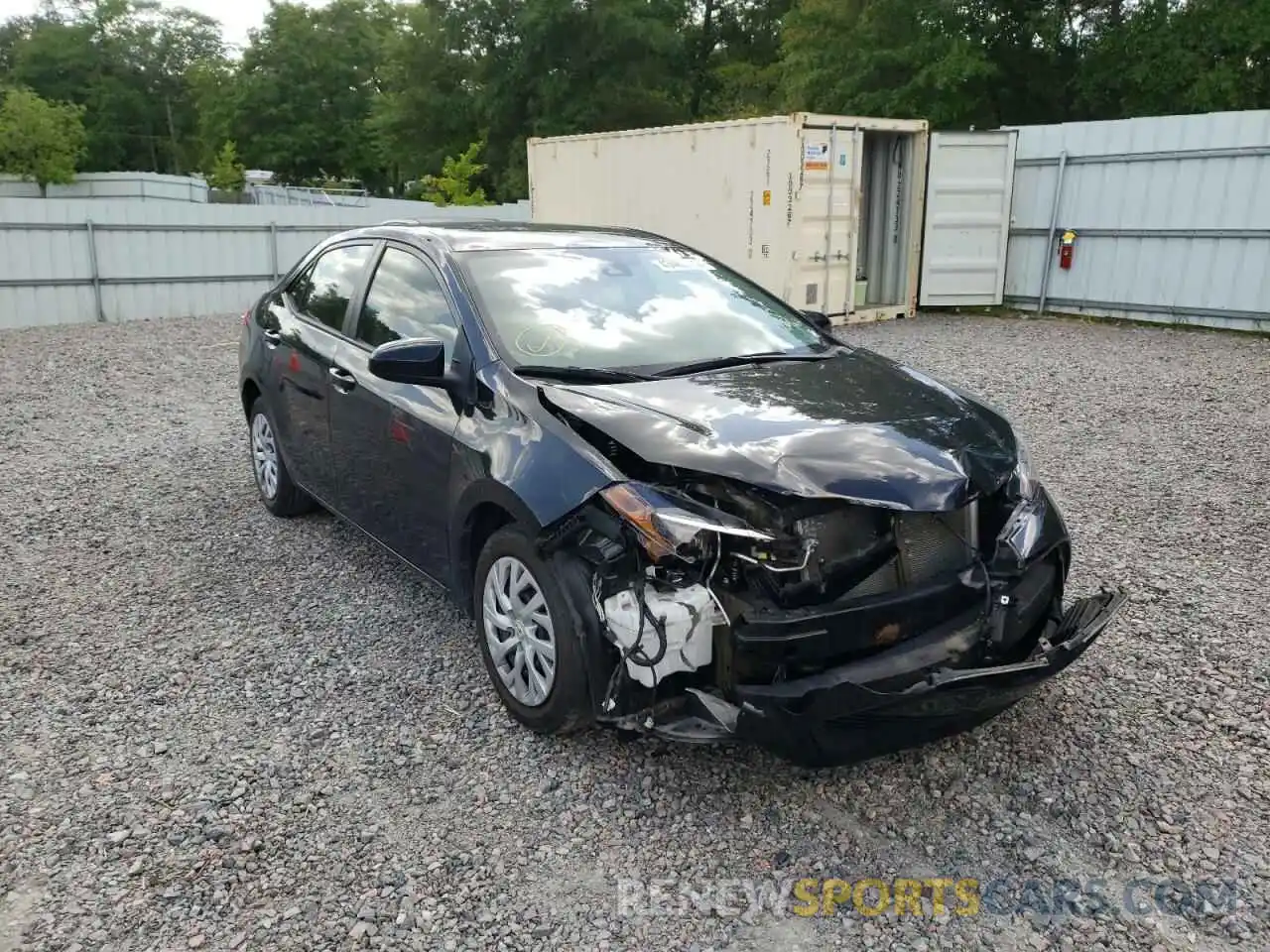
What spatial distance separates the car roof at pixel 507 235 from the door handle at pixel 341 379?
653 mm

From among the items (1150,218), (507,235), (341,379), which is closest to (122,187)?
(1150,218)

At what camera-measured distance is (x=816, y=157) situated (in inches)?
467

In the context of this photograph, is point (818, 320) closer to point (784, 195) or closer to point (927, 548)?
point (927, 548)

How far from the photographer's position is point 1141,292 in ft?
41.9

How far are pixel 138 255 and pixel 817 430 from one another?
573 inches

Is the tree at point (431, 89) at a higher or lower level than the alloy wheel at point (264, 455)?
higher

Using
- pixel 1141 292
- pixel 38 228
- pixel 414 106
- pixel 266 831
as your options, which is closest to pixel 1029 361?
pixel 1141 292

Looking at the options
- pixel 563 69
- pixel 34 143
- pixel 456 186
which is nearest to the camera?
pixel 456 186

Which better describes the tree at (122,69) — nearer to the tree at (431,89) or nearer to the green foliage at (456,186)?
the tree at (431,89)

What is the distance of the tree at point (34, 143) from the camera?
4150cm

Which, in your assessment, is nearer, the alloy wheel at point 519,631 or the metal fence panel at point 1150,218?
the alloy wheel at point 519,631

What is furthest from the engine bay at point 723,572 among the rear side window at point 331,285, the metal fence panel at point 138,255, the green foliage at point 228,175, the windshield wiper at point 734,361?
the green foliage at point 228,175

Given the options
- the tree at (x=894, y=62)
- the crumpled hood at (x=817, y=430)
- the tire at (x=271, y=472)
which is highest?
the tree at (x=894, y=62)

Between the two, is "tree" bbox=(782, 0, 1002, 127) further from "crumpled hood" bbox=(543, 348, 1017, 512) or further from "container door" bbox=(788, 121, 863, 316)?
"crumpled hood" bbox=(543, 348, 1017, 512)
